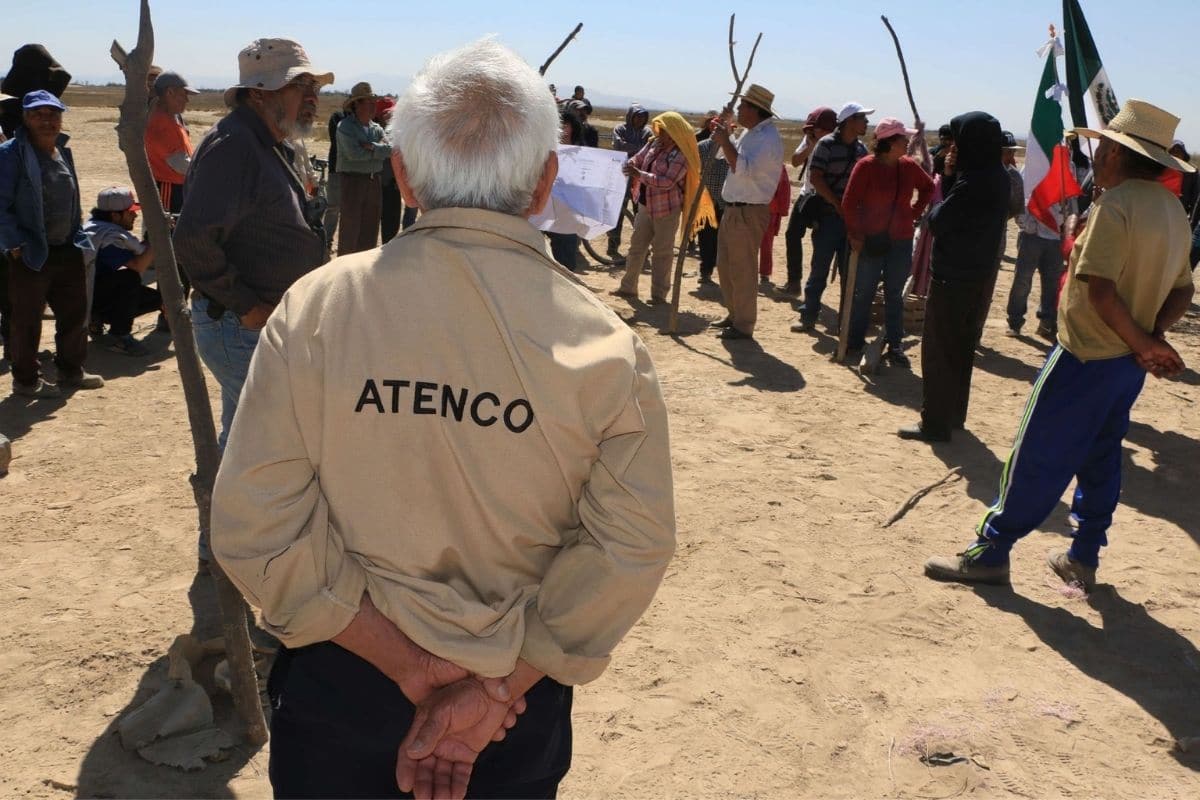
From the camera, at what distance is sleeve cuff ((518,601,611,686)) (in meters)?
1.62

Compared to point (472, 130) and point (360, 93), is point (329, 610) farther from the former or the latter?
point (360, 93)

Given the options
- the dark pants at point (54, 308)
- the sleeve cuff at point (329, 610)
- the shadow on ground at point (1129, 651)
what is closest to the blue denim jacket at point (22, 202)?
the dark pants at point (54, 308)

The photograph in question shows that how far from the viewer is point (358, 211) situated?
9.58 m


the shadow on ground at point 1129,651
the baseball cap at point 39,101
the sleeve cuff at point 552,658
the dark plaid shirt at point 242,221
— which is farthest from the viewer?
the baseball cap at point 39,101

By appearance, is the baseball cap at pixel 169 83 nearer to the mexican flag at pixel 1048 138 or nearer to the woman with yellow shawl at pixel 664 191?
the woman with yellow shawl at pixel 664 191

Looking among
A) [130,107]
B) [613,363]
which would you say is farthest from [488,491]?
[130,107]

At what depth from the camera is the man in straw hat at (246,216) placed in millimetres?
3291

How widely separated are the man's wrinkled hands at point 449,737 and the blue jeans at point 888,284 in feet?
21.8

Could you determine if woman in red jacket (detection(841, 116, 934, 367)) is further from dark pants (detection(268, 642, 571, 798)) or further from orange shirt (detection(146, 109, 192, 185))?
dark pants (detection(268, 642, 571, 798))

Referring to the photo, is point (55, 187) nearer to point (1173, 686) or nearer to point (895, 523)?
point (895, 523)

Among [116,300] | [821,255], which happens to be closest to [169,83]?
[116,300]

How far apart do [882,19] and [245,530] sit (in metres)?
8.29

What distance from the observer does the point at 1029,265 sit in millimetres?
8648

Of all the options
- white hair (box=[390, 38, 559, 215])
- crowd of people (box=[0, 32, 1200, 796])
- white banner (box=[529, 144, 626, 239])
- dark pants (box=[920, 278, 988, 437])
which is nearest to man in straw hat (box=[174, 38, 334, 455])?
crowd of people (box=[0, 32, 1200, 796])
